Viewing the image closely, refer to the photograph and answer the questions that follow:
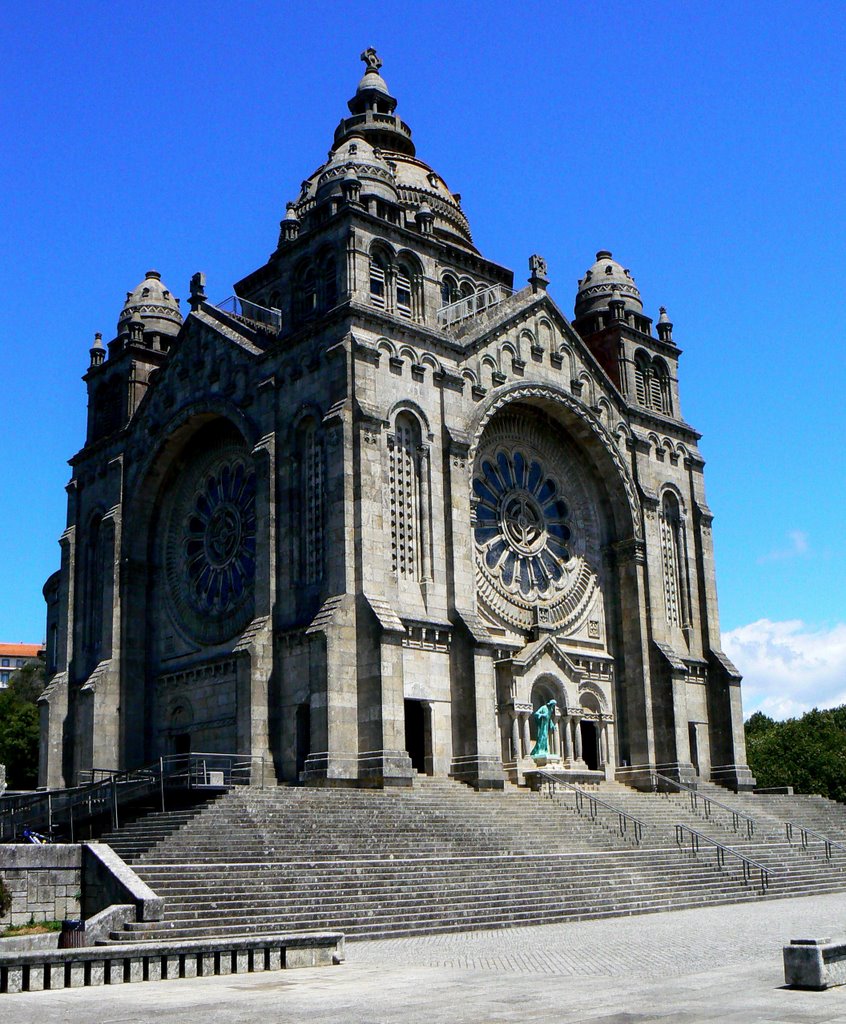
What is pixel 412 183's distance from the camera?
49156 mm

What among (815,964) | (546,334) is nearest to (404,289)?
(546,334)

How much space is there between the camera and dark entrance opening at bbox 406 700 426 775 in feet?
111

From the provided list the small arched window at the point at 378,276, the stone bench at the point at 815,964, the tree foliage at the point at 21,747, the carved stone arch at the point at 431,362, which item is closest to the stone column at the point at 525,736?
the carved stone arch at the point at 431,362

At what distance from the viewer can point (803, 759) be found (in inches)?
2424

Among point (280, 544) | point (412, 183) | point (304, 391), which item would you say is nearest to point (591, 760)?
point (280, 544)

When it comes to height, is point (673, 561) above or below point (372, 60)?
below

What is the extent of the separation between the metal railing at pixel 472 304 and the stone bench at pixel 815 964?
3006 centimetres

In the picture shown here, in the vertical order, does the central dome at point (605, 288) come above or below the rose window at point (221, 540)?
above

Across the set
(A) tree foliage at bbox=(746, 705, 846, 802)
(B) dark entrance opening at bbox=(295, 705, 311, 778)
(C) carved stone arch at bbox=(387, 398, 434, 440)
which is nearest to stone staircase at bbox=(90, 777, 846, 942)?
(B) dark entrance opening at bbox=(295, 705, 311, 778)

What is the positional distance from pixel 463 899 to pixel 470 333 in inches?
807

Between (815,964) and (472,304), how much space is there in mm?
33728

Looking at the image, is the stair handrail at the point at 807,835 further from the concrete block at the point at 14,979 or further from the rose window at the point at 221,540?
the concrete block at the point at 14,979

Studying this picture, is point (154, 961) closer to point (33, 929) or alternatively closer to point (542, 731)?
point (33, 929)

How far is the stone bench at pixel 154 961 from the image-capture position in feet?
48.6
